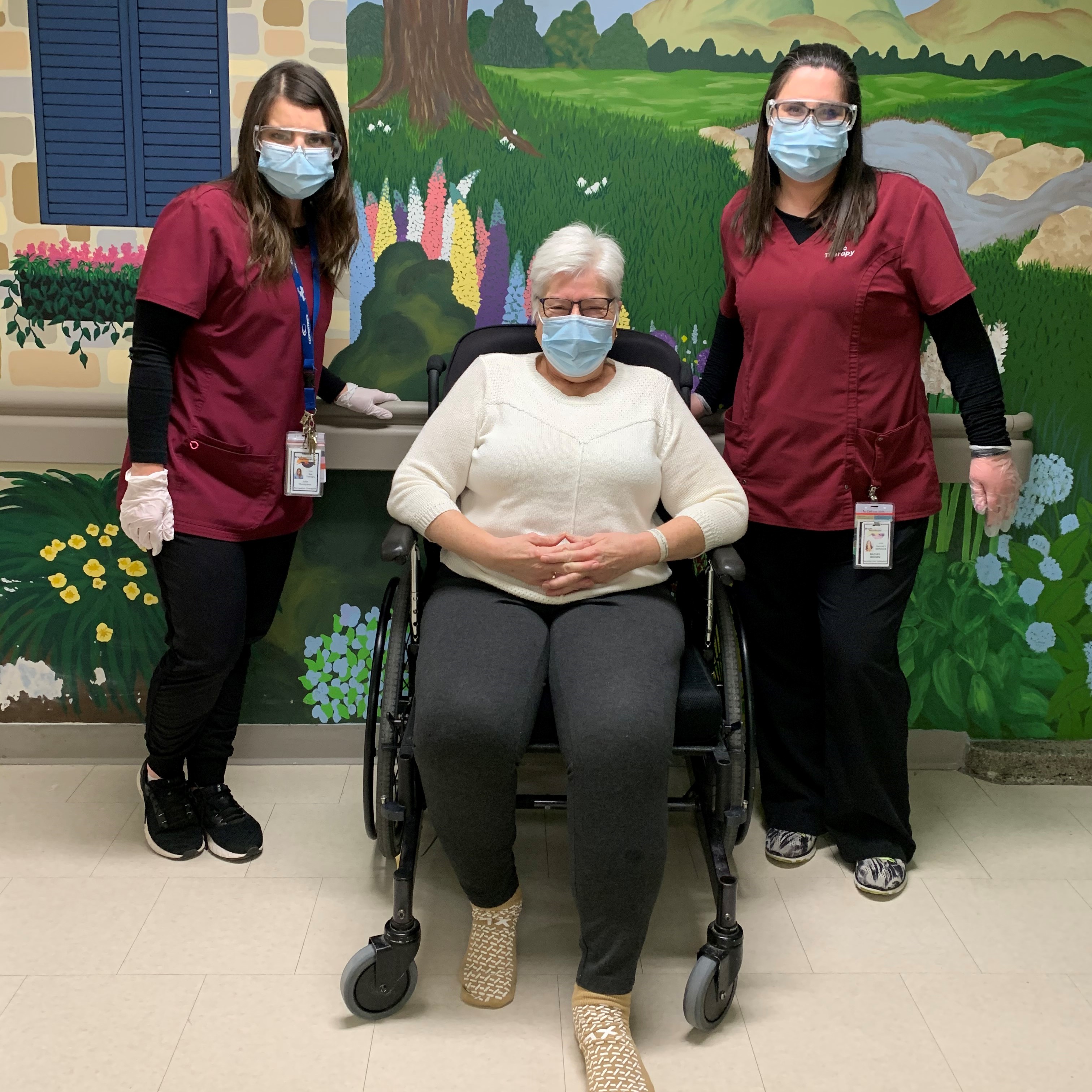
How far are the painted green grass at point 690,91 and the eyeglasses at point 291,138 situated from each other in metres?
0.56

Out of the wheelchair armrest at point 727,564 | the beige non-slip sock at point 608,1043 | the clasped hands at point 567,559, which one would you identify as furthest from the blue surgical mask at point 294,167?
the beige non-slip sock at point 608,1043

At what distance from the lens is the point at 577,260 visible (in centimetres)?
205

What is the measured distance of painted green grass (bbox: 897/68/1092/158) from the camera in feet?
8.33

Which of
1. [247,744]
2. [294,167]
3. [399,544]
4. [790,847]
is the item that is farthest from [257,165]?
[790,847]

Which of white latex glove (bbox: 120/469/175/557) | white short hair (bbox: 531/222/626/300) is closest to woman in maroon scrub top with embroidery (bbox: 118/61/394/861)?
white latex glove (bbox: 120/469/175/557)

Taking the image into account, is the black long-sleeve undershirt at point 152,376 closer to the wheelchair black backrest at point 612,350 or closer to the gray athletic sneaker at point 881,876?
the wheelchair black backrest at point 612,350

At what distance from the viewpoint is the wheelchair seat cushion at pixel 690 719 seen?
1910mm

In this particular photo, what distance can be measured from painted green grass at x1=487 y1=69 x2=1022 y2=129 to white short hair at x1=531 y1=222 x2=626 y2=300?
559 millimetres

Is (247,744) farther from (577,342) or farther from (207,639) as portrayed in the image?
(577,342)

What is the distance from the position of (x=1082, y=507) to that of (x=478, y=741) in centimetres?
182

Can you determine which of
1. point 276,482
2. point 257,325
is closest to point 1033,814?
point 276,482

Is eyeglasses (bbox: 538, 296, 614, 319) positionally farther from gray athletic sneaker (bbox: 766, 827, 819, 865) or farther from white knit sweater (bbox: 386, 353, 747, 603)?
gray athletic sneaker (bbox: 766, 827, 819, 865)

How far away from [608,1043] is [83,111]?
7.38 feet

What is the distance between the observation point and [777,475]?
2289 mm
